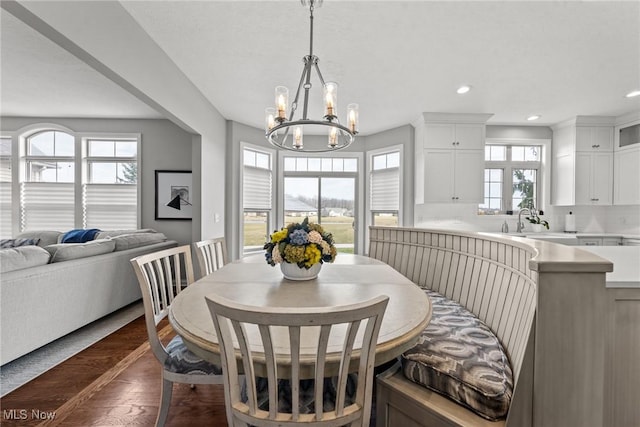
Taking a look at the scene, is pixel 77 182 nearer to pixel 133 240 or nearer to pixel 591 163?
Answer: pixel 133 240

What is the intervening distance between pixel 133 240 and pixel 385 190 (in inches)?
151

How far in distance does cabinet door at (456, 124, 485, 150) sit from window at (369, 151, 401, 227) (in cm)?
97

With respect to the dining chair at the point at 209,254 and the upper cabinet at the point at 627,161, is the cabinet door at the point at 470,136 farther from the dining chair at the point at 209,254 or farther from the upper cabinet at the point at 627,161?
the dining chair at the point at 209,254

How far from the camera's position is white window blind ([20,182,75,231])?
453 centimetres

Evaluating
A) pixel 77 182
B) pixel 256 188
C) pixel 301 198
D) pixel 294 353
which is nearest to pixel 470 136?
pixel 301 198

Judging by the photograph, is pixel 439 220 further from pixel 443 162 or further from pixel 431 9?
pixel 431 9

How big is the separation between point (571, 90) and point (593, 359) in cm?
358

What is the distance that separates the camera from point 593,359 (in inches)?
38.0

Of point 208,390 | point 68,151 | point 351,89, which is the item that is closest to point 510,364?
point 208,390

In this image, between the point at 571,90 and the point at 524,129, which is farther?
the point at 524,129

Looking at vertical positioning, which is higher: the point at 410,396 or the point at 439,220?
the point at 439,220

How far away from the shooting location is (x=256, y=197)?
4793 mm

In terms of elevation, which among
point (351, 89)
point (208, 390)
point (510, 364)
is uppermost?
point (351, 89)

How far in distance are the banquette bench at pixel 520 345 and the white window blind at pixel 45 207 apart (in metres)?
5.56
